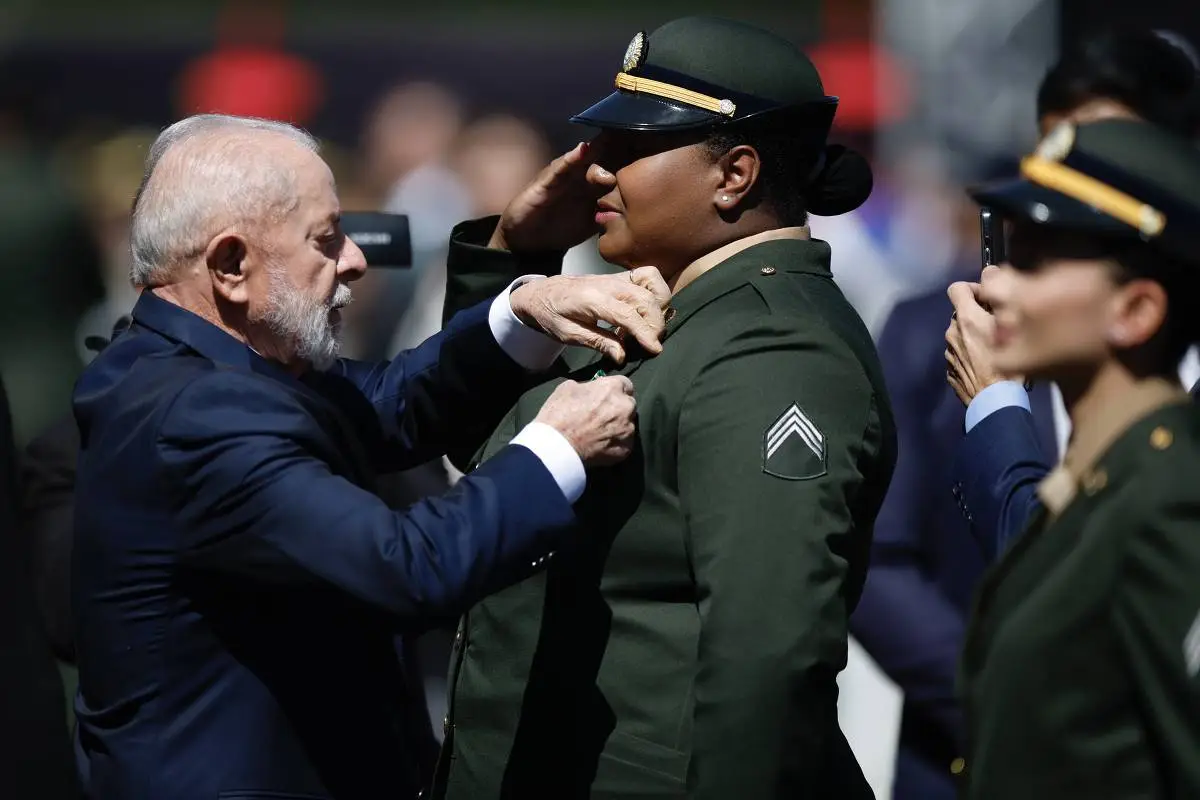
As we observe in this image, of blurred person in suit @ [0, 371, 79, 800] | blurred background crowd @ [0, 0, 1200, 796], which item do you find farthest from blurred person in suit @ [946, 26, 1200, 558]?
blurred background crowd @ [0, 0, 1200, 796]

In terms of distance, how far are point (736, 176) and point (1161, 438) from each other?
1085 millimetres

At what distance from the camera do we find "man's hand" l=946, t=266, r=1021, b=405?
280cm

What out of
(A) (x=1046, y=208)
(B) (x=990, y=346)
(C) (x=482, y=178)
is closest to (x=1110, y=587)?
(A) (x=1046, y=208)

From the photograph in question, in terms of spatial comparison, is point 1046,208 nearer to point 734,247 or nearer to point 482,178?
point 734,247

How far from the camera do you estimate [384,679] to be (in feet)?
9.36

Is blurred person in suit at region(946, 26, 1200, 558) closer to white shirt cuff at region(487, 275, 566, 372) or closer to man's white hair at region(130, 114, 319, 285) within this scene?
white shirt cuff at region(487, 275, 566, 372)

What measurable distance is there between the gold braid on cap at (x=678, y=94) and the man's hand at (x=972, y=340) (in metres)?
0.46

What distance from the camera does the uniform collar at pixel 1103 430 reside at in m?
2.02

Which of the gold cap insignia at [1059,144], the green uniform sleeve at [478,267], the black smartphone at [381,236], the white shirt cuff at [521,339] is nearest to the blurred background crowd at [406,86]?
Result: the black smartphone at [381,236]

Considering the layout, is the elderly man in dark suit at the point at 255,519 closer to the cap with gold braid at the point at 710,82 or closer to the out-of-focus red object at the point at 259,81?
the cap with gold braid at the point at 710,82

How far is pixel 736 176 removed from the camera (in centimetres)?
288

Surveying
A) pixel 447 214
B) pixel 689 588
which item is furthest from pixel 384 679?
pixel 447 214

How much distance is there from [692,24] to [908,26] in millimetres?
4171

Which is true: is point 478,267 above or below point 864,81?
above
